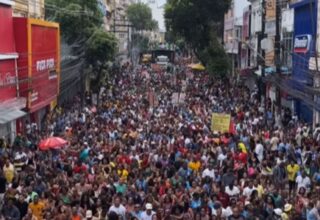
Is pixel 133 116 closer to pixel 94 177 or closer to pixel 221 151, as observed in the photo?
pixel 221 151

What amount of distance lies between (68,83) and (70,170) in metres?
27.8

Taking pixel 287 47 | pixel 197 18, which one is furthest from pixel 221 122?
pixel 197 18

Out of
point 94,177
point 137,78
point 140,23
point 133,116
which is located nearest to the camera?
point 94,177

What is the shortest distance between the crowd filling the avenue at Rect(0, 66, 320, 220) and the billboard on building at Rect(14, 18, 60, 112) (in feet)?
5.47

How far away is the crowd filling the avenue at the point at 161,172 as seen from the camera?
52.0ft

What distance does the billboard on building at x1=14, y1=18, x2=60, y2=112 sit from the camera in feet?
105

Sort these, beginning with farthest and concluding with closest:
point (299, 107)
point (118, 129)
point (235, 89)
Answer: point (235, 89), point (299, 107), point (118, 129)

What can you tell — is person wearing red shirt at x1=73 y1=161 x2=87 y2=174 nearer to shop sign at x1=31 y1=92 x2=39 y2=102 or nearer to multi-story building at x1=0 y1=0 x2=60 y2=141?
multi-story building at x1=0 y1=0 x2=60 y2=141

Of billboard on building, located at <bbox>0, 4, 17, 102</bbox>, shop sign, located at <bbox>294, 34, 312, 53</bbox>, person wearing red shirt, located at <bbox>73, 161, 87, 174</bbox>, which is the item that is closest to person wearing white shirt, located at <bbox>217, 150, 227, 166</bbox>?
person wearing red shirt, located at <bbox>73, 161, 87, 174</bbox>

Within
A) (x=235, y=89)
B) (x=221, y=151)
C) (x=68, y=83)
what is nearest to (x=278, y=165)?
(x=221, y=151)

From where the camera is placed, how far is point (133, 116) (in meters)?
35.5

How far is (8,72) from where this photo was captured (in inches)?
1190

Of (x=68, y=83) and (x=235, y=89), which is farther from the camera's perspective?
(x=235, y=89)

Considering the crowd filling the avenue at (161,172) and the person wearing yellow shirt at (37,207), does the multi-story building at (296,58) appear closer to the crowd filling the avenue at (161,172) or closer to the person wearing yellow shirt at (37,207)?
the crowd filling the avenue at (161,172)
